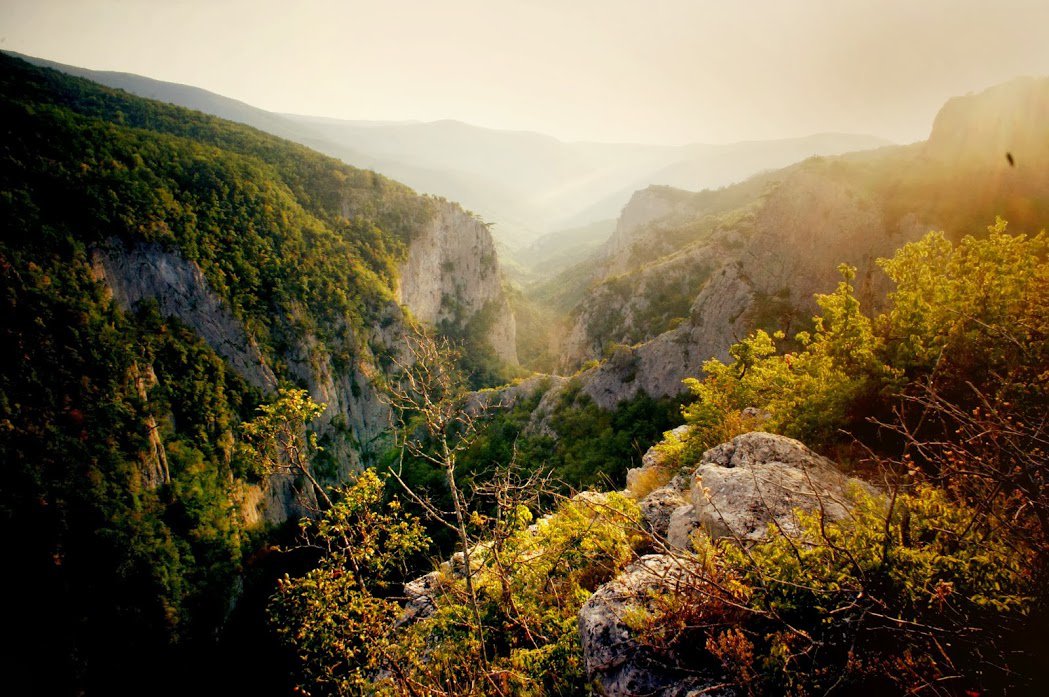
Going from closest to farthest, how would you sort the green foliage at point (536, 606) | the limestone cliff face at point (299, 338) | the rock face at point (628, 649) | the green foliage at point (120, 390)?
the rock face at point (628, 649) → the green foliage at point (536, 606) → the green foliage at point (120, 390) → the limestone cliff face at point (299, 338)

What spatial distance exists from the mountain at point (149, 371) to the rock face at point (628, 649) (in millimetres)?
9932

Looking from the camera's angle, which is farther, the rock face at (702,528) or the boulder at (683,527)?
the boulder at (683,527)

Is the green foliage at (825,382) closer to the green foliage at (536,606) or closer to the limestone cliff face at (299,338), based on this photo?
the green foliage at (536,606)

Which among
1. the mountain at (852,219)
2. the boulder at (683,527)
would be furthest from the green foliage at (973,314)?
the mountain at (852,219)

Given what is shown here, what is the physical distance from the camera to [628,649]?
4.77 m

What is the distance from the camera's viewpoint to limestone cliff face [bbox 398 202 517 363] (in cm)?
8044

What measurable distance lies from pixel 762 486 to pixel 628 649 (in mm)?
3237

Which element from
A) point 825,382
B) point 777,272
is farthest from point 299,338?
point 825,382

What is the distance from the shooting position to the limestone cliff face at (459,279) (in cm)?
8044

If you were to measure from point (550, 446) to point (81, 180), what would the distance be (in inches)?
1990

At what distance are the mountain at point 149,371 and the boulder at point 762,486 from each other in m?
10.2

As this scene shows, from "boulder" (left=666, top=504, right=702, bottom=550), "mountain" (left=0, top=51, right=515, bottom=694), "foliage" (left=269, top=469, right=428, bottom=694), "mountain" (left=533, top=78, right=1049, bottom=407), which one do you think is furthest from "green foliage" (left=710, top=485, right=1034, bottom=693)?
"mountain" (left=533, top=78, right=1049, bottom=407)

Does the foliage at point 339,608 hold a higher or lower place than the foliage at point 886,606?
lower

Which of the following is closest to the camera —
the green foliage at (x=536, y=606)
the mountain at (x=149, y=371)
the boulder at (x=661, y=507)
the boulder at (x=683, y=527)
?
the green foliage at (x=536, y=606)
